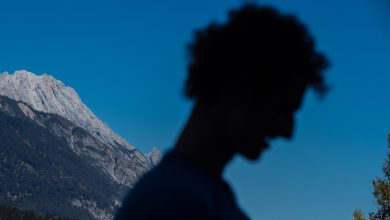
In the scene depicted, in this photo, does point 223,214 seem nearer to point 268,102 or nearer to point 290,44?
point 268,102

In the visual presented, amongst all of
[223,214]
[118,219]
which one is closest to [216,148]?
[223,214]

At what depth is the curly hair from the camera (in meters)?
3.21

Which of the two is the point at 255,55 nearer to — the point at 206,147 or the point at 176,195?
the point at 206,147

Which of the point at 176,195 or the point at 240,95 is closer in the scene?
the point at 176,195

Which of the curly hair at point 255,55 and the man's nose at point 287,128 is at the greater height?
the curly hair at point 255,55

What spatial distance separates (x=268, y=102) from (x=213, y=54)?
1.15ft

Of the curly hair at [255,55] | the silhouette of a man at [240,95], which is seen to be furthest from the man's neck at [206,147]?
the curly hair at [255,55]

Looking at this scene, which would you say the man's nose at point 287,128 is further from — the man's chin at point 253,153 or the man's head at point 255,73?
the man's chin at point 253,153

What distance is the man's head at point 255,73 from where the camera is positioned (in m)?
3.21

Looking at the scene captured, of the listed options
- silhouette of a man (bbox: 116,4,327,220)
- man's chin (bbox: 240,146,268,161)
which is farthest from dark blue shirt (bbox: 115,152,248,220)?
man's chin (bbox: 240,146,268,161)

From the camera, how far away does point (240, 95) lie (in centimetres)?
322

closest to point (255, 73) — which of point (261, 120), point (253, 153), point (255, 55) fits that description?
point (255, 55)

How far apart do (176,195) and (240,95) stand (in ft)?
2.04

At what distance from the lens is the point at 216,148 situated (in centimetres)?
320
